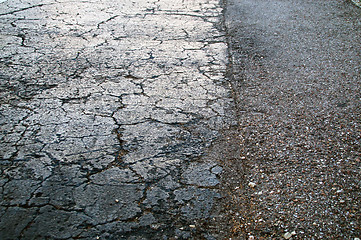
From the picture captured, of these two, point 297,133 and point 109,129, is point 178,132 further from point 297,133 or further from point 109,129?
point 297,133

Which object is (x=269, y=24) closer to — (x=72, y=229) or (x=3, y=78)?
(x=3, y=78)

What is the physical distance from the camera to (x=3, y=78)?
3418mm

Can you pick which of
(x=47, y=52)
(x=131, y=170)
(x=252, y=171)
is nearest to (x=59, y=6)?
(x=47, y=52)

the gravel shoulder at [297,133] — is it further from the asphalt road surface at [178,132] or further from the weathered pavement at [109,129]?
the weathered pavement at [109,129]

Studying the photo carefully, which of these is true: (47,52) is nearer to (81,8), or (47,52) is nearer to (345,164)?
(81,8)

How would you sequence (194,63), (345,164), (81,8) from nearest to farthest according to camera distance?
1. (345,164)
2. (194,63)
3. (81,8)

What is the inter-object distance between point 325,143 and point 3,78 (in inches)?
127

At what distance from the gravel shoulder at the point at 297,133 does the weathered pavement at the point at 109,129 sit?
→ 0.72 ft

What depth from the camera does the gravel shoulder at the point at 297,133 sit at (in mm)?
1807

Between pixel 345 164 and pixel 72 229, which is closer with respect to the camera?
pixel 72 229

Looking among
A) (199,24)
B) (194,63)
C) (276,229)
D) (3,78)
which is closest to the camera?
(276,229)

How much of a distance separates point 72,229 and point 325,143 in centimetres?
188

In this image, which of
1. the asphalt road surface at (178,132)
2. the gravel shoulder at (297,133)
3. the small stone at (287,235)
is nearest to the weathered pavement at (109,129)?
the asphalt road surface at (178,132)

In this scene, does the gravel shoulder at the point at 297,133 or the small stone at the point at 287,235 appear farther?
the gravel shoulder at the point at 297,133
